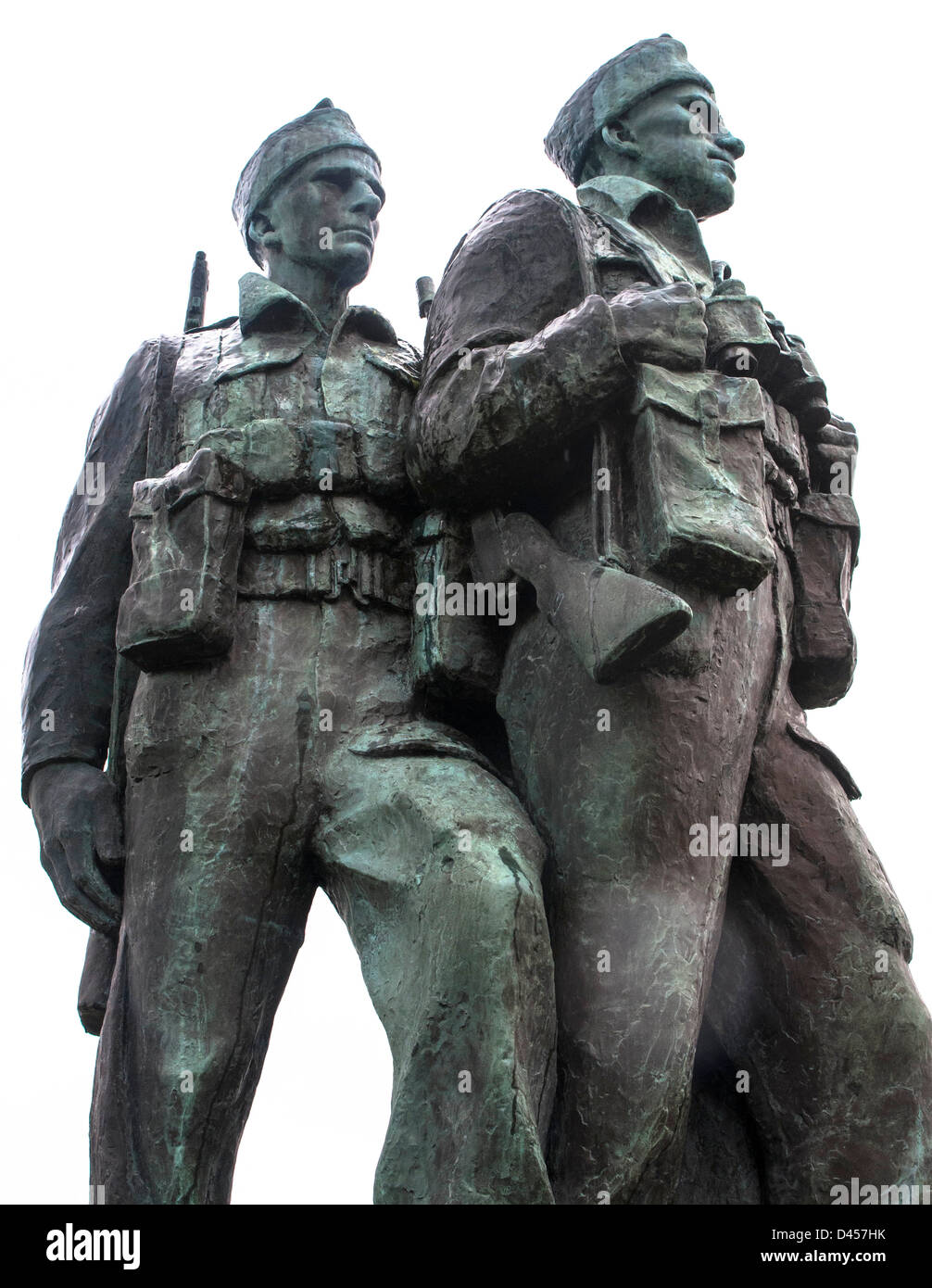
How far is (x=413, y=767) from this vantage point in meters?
6.48

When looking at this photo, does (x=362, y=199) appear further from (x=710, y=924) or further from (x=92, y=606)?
(x=710, y=924)

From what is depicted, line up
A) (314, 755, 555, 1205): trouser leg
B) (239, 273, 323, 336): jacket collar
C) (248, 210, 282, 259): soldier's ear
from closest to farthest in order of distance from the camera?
1. (314, 755, 555, 1205): trouser leg
2. (239, 273, 323, 336): jacket collar
3. (248, 210, 282, 259): soldier's ear

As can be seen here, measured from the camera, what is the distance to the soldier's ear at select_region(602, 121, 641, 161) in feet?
24.5

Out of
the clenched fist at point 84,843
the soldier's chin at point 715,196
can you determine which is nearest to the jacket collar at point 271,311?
the soldier's chin at point 715,196

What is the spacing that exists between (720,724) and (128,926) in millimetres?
1996

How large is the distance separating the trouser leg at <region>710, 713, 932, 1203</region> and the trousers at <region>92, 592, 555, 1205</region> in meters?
0.88

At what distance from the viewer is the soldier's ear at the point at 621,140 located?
7461 mm

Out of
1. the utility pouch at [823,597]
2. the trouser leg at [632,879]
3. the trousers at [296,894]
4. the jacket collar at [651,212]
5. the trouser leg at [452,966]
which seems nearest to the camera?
the trouser leg at [452,966]

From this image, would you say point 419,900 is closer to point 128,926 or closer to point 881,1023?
point 128,926

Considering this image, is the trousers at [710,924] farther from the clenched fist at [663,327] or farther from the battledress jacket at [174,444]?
the battledress jacket at [174,444]

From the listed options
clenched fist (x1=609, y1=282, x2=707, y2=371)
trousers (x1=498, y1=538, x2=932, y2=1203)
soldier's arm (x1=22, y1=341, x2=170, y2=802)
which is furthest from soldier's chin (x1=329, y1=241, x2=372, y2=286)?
trousers (x1=498, y1=538, x2=932, y2=1203)

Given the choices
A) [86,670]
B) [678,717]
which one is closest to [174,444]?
[86,670]

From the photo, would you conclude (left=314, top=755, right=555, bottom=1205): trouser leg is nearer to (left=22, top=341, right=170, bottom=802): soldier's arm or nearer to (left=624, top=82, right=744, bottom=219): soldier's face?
(left=22, top=341, right=170, bottom=802): soldier's arm

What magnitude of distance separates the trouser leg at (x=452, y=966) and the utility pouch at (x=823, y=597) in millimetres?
1250
